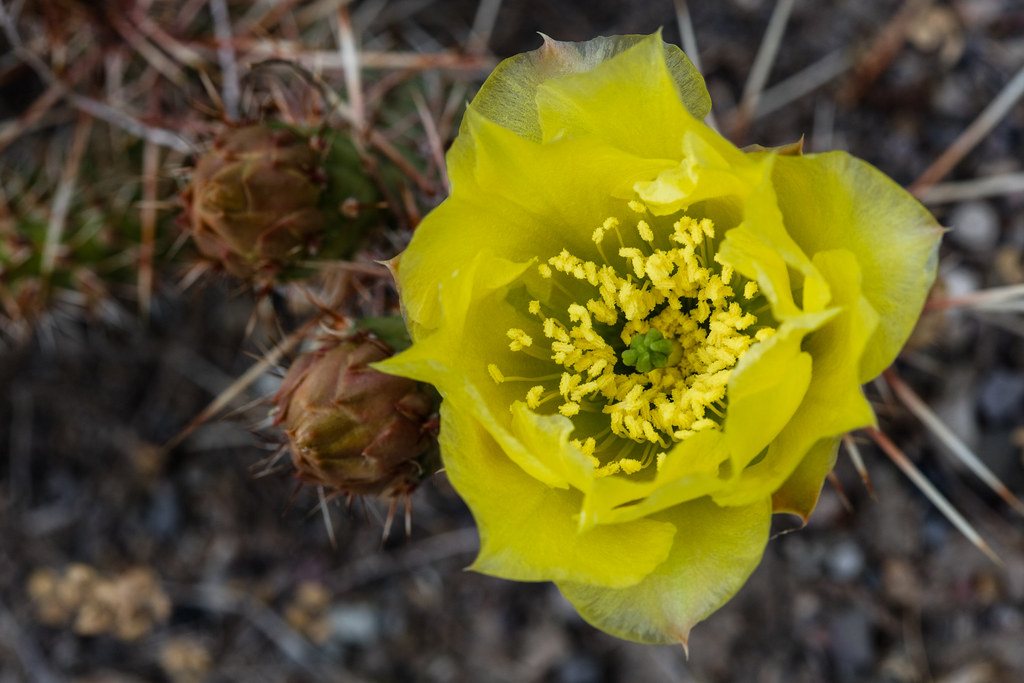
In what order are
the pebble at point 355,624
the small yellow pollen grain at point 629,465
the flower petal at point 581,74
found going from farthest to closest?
the pebble at point 355,624
the small yellow pollen grain at point 629,465
the flower petal at point 581,74

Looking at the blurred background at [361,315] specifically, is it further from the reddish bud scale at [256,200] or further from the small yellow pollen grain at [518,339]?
the small yellow pollen grain at [518,339]

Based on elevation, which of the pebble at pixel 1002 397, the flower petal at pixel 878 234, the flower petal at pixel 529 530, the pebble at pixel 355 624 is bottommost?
the pebble at pixel 355 624

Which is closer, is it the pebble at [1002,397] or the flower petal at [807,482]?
the flower petal at [807,482]

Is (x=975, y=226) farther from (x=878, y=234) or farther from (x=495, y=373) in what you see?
(x=495, y=373)

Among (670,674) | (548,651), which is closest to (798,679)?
(670,674)

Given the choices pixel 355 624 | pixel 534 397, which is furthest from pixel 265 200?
pixel 355 624

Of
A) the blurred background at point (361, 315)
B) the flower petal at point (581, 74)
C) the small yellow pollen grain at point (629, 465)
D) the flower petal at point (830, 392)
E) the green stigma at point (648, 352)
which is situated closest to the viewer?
the flower petal at point (830, 392)

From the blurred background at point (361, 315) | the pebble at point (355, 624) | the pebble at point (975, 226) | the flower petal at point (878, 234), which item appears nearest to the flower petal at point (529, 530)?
the flower petal at point (878, 234)
